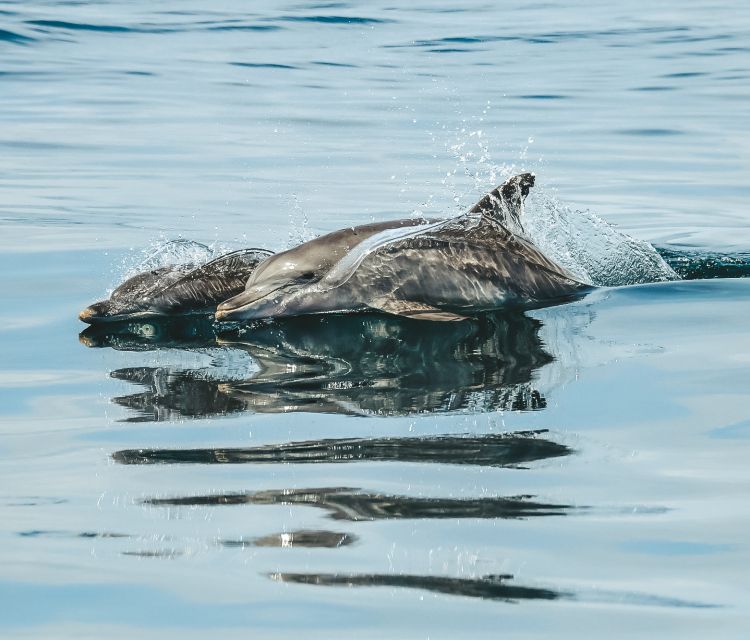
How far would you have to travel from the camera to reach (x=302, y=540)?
4.81 meters

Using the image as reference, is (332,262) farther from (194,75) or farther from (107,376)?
(194,75)

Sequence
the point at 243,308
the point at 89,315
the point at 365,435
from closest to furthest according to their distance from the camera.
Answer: the point at 365,435 → the point at 243,308 → the point at 89,315

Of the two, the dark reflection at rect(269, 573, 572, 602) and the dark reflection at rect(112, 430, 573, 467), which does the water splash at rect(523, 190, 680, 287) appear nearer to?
the dark reflection at rect(112, 430, 573, 467)

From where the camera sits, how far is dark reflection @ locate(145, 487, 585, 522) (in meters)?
5.06

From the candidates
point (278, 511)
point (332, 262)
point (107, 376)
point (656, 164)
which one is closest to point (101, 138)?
point (656, 164)

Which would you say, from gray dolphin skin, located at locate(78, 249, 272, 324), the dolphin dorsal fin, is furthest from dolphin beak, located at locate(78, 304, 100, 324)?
the dolphin dorsal fin

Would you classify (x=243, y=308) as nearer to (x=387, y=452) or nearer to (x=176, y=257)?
(x=176, y=257)

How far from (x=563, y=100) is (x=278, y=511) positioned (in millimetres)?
22076

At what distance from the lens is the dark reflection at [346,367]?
667cm

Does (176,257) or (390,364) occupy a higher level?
(176,257)

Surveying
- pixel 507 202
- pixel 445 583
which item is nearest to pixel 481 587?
pixel 445 583

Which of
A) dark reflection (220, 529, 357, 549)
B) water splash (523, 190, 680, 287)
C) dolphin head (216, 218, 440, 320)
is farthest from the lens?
water splash (523, 190, 680, 287)

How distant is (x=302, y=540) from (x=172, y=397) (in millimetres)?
2287

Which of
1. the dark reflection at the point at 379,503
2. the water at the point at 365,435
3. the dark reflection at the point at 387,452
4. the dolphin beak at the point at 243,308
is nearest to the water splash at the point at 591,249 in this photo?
the water at the point at 365,435
